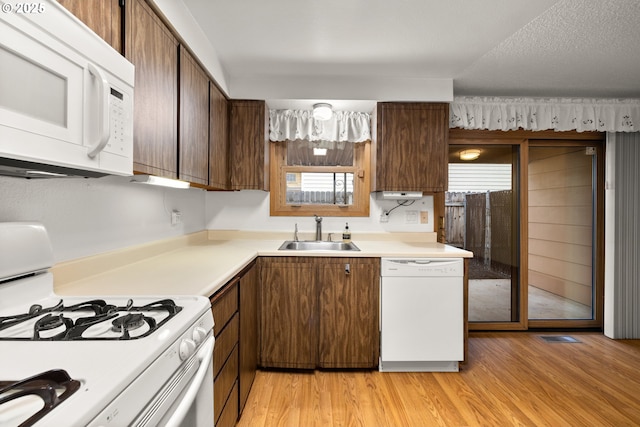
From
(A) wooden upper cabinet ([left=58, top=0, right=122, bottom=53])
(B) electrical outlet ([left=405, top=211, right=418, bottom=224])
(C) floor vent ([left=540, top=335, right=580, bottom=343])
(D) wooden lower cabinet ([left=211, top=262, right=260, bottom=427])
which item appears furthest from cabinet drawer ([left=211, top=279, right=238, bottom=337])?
(C) floor vent ([left=540, top=335, right=580, bottom=343])

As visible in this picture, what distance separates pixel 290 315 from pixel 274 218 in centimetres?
97

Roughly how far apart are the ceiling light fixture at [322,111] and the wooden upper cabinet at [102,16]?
1621 millimetres

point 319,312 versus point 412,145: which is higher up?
point 412,145

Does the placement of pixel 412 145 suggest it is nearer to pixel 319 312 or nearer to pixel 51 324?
pixel 319 312

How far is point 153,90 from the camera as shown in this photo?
136 centimetres

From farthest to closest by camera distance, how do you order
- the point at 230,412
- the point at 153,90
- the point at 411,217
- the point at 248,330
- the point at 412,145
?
the point at 411,217 → the point at 412,145 → the point at 248,330 → the point at 230,412 → the point at 153,90

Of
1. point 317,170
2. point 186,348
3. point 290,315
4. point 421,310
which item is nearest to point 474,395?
point 421,310

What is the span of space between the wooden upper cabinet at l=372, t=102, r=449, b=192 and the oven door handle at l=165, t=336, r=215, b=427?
6.26 feet

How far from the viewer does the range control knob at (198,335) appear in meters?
0.93

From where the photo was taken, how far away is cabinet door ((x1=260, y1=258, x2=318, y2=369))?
88.4 inches

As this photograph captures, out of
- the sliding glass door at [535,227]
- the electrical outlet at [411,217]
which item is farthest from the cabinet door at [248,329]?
the sliding glass door at [535,227]

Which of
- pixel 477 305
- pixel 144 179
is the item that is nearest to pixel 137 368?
pixel 144 179

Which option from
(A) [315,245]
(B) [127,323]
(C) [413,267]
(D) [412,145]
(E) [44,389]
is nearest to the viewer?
(E) [44,389]

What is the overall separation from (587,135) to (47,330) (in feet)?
13.4
